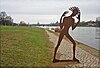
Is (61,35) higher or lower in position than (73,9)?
lower

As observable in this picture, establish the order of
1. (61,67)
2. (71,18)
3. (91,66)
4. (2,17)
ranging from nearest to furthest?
(71,18)
(61,67)
(91,66)
(2,17)

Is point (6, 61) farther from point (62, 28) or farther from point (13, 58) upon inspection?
point (62, 28)

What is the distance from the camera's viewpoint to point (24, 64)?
9945mm

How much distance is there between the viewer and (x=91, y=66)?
11.4 metres

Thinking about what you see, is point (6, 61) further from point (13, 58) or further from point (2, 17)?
point (2, 17)

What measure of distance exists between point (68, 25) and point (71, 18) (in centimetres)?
32

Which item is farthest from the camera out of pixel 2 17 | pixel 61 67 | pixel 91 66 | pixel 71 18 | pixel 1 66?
pixel 2 17

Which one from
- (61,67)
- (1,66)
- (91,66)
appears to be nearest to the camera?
(1,66)

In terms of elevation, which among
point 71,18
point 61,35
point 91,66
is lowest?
point 91,66

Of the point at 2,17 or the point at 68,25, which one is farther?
the point at 2,17

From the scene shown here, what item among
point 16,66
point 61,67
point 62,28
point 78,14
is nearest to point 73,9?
point 78,14

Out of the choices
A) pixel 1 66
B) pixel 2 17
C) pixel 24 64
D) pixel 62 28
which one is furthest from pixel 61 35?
pixel 2 17

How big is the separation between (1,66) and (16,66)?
578 mm

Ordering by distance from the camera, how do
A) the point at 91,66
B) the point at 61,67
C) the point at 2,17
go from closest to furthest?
the point at 61,67 → the point at 91,66 → the point at 2,17
